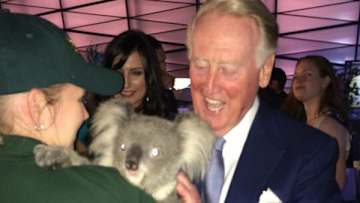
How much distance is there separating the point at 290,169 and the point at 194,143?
1.35ft

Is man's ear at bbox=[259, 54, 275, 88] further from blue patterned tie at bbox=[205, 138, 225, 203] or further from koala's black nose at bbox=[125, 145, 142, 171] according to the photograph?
koala's black nose at bbox=[125, 145, 142, 171]

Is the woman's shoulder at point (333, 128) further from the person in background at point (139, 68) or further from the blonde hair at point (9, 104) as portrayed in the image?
the blonde hair at point (9, 104)

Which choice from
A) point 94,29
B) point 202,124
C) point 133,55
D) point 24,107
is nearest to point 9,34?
point 24,107

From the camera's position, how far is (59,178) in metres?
1.29

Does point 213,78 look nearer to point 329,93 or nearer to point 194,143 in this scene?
point 194,143

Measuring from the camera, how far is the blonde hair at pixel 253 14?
221 cm

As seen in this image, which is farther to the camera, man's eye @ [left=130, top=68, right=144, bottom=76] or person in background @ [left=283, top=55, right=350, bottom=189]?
person in background @ [left=283, top=55, right=350, bottom=189]

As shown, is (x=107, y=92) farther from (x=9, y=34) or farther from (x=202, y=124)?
(x=202, y=124)

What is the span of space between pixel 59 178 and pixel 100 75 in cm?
40

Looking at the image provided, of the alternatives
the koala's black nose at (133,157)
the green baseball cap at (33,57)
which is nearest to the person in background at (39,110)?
the green baseball cap at (33,57)

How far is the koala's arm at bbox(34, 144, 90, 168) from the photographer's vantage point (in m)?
1.50

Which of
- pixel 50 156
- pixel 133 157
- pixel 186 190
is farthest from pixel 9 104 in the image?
pixel 186 190

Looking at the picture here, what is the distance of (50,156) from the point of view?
5.34 ft

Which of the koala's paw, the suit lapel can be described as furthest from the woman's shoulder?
the koala's paw
